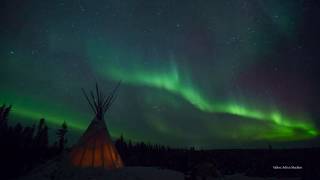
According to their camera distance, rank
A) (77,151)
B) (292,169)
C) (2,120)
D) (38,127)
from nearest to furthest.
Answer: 1. (77,151)
2. (292,169)
3. (2,120)
4. (38,127)

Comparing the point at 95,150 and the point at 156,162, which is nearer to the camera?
the point at 95,150

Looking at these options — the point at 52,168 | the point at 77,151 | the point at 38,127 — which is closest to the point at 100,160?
the point at 77,151

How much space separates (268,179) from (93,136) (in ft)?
36.1

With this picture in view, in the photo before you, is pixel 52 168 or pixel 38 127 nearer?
pixel 52 168

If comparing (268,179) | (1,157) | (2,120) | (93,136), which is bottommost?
(268,179)

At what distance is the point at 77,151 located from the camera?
59.9 feet

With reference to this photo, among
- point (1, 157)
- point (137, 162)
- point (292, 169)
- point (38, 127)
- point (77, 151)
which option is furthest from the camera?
point (38, 127)

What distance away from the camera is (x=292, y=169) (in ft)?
66.6

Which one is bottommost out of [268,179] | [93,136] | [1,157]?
[268,179]

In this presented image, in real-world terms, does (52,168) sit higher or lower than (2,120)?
Result: lower

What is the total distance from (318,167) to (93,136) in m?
13.6

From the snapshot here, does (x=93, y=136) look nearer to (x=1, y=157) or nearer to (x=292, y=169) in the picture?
(x=1, y=157)

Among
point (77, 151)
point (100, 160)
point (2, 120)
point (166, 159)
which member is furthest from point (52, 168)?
point (166, 159)

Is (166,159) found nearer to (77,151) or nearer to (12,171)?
(77,151)
